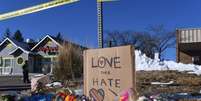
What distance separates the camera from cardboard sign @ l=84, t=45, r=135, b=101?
1023 centimetres

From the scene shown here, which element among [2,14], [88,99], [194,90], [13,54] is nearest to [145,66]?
[2,14]

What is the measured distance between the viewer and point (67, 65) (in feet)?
75.9

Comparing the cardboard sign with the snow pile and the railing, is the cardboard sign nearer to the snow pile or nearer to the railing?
the snow pile

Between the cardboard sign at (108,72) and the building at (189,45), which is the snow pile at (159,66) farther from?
the cardboard sign at (108,72)

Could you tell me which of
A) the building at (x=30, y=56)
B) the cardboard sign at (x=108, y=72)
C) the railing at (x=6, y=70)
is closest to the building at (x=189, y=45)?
the cardboard sign at (x=108, y=72)

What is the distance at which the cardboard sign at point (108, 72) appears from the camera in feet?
33.6

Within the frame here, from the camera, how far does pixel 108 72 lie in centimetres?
1082

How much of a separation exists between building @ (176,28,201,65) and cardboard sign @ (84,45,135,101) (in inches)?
957

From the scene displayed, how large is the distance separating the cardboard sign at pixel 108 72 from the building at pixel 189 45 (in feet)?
79.8

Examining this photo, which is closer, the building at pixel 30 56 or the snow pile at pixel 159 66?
the snow pile at pixel 159 66

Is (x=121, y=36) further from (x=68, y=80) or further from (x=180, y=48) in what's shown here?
(x=68, y=80)

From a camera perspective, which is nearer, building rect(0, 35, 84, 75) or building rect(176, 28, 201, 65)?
building rect(176, 28, 201, 65)

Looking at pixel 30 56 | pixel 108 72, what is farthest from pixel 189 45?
pixel 30 56

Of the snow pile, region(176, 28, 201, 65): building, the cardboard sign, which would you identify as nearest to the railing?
region(176, 28, 201, 65): building
